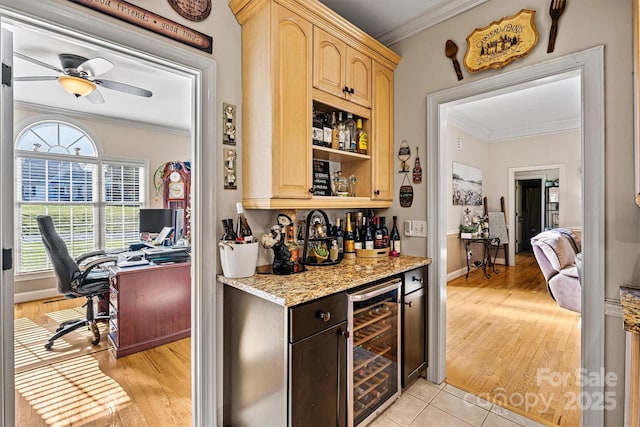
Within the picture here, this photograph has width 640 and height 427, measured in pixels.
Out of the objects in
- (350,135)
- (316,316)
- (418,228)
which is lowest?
(316,316)

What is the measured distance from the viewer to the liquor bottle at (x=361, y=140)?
7.53 ft

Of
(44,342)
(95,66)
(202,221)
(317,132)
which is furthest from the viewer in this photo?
(44,342)

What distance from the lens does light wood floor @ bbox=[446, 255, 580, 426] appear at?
2104mm

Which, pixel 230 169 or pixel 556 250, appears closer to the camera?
pixel 230 169

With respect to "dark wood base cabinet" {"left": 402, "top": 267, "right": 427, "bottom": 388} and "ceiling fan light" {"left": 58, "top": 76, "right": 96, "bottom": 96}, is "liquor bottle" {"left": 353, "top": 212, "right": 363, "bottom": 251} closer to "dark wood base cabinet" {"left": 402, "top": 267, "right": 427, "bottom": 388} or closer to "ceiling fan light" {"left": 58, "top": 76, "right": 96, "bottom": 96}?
"dark wood base cabinet" {"left": 402, "top": 267, "right": 427, "bottom": 388}

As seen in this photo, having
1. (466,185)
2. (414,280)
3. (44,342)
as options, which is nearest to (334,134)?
(414,280)

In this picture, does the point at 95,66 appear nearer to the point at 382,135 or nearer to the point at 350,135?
the point at 350,135

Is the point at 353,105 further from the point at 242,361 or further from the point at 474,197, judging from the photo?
the point at 474,197

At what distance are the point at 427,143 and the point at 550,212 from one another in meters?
6.63

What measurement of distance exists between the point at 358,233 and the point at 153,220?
3.53m

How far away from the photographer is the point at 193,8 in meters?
1.67

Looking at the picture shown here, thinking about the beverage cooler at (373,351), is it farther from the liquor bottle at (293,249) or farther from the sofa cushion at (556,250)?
the sofa cushion at (556,250)

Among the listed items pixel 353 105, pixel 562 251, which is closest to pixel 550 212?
pixel 562 251

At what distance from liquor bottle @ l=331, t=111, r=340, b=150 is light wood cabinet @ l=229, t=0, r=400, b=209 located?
0.06 meters
